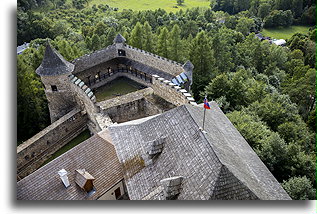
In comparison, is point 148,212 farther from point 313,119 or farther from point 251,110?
point 313,119

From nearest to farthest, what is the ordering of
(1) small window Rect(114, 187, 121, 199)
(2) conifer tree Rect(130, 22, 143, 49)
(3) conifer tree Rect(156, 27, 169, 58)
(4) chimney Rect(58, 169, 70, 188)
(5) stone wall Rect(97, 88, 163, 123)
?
(4) chimney Rect(58, 169, 70, 188) → (1) small window Rect(114, 187, 121, 199) → (5) stone wall Rect(97, 88, 163, 123) → (3) conifer tree Rect(156, 27, 169, 58) → (2) conifer tree Rect(130, 22, 143, 49)

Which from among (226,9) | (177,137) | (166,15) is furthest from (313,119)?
(226,9)

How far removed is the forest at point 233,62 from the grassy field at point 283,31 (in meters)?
1.64

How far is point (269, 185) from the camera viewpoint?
1652 centimetres

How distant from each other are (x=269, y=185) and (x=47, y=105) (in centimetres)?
2618

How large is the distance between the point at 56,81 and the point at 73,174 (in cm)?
1398

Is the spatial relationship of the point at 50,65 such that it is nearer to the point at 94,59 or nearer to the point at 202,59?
the point at 94,59

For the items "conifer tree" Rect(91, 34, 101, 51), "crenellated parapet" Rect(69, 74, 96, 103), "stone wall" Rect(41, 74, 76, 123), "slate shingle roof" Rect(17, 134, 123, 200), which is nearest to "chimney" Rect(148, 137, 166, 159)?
"slate shingle roof" Rect(17, 134, 123, 200)

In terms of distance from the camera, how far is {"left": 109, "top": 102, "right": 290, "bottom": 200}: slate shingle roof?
1423cm

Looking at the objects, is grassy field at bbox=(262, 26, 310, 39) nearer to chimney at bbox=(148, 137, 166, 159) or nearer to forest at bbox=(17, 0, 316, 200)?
forest at bbox=(17, 0, 316, 200)

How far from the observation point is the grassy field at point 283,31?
85875 mm

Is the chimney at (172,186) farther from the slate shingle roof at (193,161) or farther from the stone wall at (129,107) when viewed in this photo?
the stone wall at (129,107)

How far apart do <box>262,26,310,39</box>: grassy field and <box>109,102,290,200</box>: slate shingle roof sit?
75.9 m

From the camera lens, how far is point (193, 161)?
15.5m
